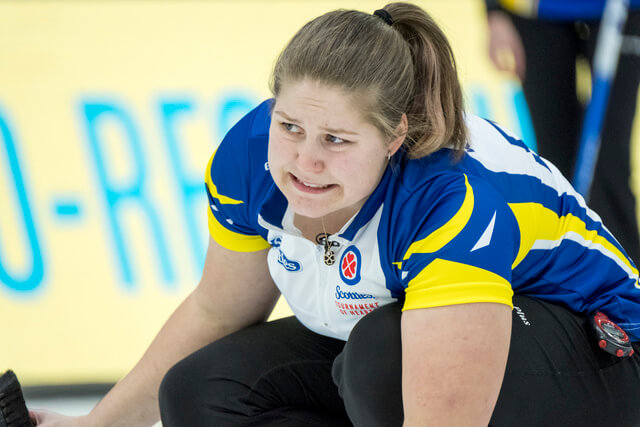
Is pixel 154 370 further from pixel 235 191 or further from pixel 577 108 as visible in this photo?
pixel 577 108

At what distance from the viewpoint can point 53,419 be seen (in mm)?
1326

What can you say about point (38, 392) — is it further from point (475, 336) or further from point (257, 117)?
point (475, 336)

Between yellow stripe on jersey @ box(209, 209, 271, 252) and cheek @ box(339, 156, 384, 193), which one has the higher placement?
cheek @ box(339, 156, 384, 193)

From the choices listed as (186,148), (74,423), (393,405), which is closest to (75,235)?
(186,148)

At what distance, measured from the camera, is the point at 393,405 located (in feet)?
3.41

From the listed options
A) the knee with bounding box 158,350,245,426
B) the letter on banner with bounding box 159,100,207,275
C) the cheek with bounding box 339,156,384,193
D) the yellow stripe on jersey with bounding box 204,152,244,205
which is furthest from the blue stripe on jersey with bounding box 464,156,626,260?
the letter on banner with bounding box 159,100,207,275

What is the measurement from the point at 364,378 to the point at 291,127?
0.31m

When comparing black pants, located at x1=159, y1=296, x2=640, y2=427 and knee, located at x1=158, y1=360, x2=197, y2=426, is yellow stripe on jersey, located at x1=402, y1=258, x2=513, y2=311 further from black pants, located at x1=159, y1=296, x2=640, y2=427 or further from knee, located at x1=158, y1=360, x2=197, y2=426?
knee, located at x1=158, y1=360, x2=197, y2=426

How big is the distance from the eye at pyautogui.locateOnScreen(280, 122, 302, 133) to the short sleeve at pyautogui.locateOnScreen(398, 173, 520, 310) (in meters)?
0.17

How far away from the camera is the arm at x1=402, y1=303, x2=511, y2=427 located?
0.97 metres

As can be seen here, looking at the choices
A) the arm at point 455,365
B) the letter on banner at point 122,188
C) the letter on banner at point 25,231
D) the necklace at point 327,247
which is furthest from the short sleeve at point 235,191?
the letter on banner at point 25,231

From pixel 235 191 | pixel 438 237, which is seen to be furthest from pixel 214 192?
pixel 438 237

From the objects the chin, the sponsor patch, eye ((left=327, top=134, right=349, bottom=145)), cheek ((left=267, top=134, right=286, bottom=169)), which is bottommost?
the sponsor patch

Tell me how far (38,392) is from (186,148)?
688 millimetres
